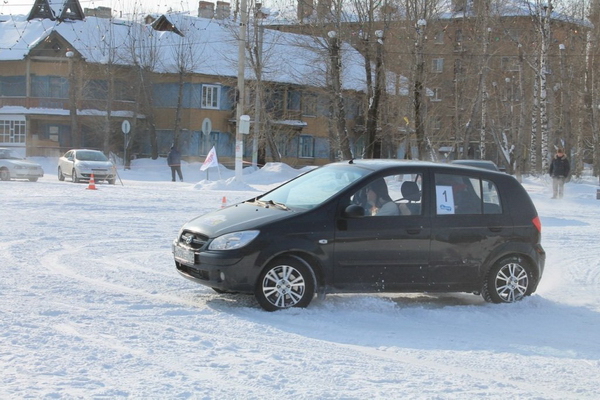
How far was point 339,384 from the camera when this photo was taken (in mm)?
5984

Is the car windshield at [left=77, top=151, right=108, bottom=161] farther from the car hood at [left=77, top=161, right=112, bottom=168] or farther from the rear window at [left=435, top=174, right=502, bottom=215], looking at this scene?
the rear window at [left=435, top=174, right=502, bottom=215]

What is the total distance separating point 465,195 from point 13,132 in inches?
2158

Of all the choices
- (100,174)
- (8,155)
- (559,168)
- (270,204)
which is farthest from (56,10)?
(270,204)

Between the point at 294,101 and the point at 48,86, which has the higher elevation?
the point at 48,86

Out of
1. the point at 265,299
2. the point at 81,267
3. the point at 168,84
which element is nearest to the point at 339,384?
the point at 265,299

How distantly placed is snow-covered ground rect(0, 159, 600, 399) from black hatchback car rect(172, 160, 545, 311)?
0.29 meters

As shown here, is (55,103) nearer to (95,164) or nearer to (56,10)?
(56,10)

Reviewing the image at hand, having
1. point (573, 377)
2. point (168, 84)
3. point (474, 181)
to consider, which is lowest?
point (573, 377)

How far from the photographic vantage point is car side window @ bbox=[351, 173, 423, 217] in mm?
9000

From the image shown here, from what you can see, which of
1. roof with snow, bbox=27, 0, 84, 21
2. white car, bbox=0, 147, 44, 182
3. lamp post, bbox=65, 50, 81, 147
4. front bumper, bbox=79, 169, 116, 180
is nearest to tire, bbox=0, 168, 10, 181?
white car, bbox=0, 147, 44, 182

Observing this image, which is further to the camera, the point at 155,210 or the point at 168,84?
the point at 168,84

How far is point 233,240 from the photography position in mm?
8516

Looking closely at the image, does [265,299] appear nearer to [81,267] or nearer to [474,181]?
[474,181]

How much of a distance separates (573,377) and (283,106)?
179ft
